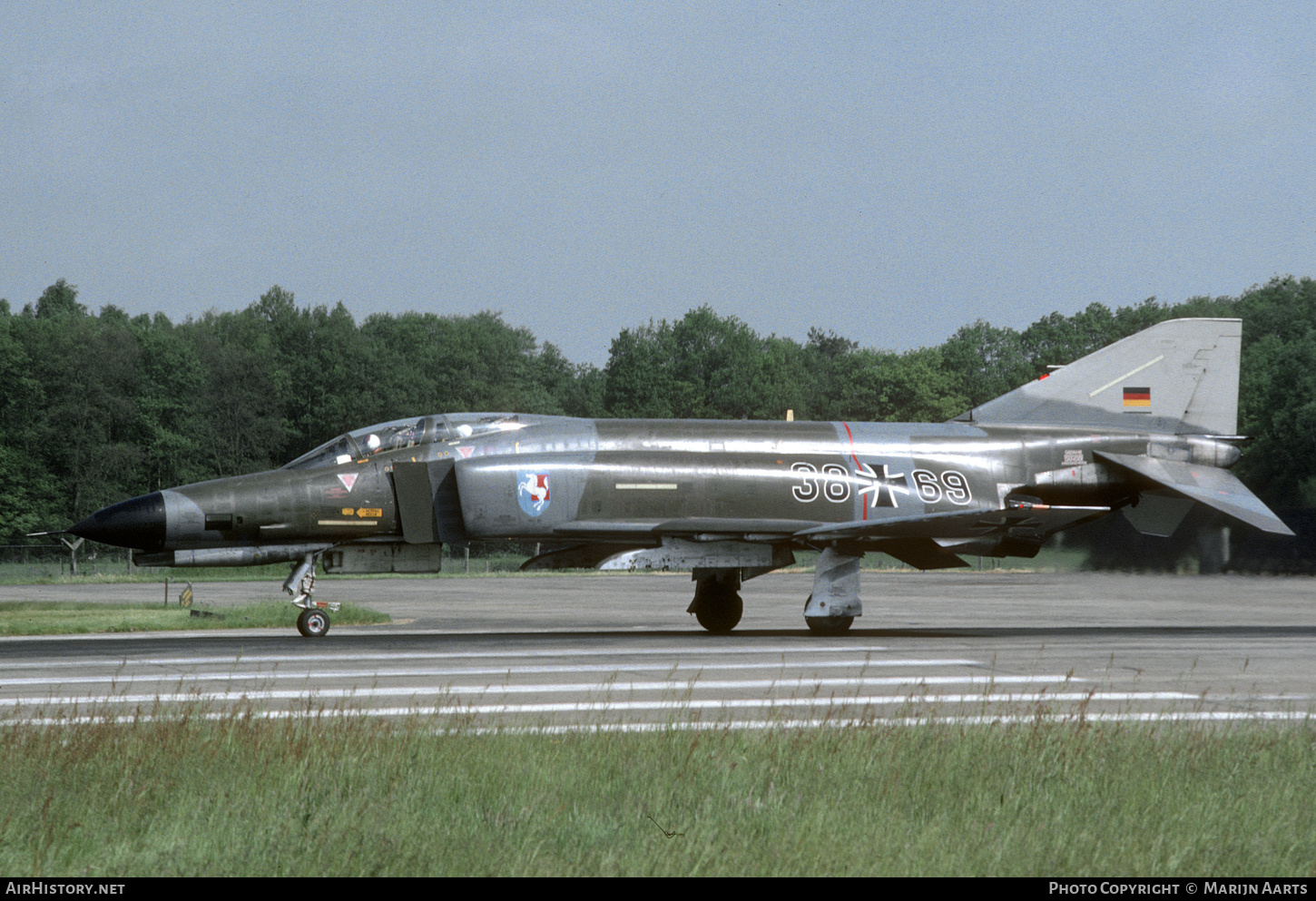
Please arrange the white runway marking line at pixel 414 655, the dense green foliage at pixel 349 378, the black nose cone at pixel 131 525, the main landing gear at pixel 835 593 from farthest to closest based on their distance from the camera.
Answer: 1. the dense green foliage at pixel 349 378
2. the main landing gear at pixel 835 593
3. the black nose cone at pixel 131 525
4. the white runway marking line at pixel 414 655

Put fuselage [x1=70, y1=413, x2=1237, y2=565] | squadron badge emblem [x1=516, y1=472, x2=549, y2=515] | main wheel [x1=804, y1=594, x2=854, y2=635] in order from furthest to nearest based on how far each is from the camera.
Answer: main wheel [x1=804, y1=594, x2=854, y2=635], squadron badge emblem [x1=516, y1=472, x2=549, y2=515], fuselage [x1=70, y1=413, x2=1237, y2=565]

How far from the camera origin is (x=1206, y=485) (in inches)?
746

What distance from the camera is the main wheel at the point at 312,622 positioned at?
54.2ft

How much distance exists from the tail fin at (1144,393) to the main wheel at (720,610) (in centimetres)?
517

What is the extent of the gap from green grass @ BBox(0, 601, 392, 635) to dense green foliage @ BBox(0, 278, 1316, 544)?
37.6 metres

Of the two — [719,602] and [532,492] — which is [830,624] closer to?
[719,602]

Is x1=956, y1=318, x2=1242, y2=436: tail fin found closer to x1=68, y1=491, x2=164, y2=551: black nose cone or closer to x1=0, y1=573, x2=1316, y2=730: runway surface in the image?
x1=0, y1=573, x2=1316, y2=730: runway surface

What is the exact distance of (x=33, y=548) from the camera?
54.6 metres

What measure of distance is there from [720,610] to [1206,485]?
812 centimetres

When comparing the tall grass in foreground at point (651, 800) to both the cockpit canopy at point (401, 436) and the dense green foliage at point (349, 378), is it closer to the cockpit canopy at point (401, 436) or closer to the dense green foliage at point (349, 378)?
the cockpit canopy at point (401, 436)

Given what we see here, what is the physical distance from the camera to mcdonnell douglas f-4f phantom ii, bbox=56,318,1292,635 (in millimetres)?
16078

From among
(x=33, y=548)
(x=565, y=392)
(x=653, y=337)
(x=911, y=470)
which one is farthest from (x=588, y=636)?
(x=565, y=392)

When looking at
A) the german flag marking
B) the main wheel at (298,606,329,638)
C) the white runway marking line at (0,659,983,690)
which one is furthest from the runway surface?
the german flag marking

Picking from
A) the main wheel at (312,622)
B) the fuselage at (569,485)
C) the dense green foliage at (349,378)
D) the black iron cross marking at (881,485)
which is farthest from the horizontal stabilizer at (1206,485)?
the dense green foliage at (349,378)
